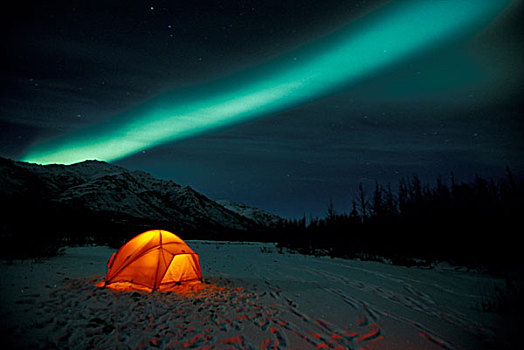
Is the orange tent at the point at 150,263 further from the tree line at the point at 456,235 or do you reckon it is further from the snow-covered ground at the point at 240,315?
the tree line at the point at 456,235

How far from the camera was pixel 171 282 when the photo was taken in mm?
7941

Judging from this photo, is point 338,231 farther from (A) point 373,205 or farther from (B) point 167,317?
(B) point 167,317

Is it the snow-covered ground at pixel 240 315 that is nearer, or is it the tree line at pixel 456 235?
the snow-covered ground at pixel 240 315

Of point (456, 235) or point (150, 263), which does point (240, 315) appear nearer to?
point (150, 263)

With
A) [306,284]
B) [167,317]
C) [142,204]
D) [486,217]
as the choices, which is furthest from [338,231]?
[142,204]

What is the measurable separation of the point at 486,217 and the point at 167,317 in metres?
16.3

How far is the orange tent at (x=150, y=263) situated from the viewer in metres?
7.41

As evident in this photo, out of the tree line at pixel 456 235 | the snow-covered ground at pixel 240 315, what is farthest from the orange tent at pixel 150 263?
the tree line at pixel 456 235

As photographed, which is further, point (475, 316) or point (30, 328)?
point (475, 316)

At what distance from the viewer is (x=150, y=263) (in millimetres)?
7570

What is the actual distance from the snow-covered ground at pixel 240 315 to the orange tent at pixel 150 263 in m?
0.60

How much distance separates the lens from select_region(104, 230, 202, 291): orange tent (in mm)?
7406

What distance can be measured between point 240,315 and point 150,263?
382 centimetres

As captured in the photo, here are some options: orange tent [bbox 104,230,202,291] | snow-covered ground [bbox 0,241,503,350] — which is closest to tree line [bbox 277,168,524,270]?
snow-covered ground [bbox 0,241,503,350]
